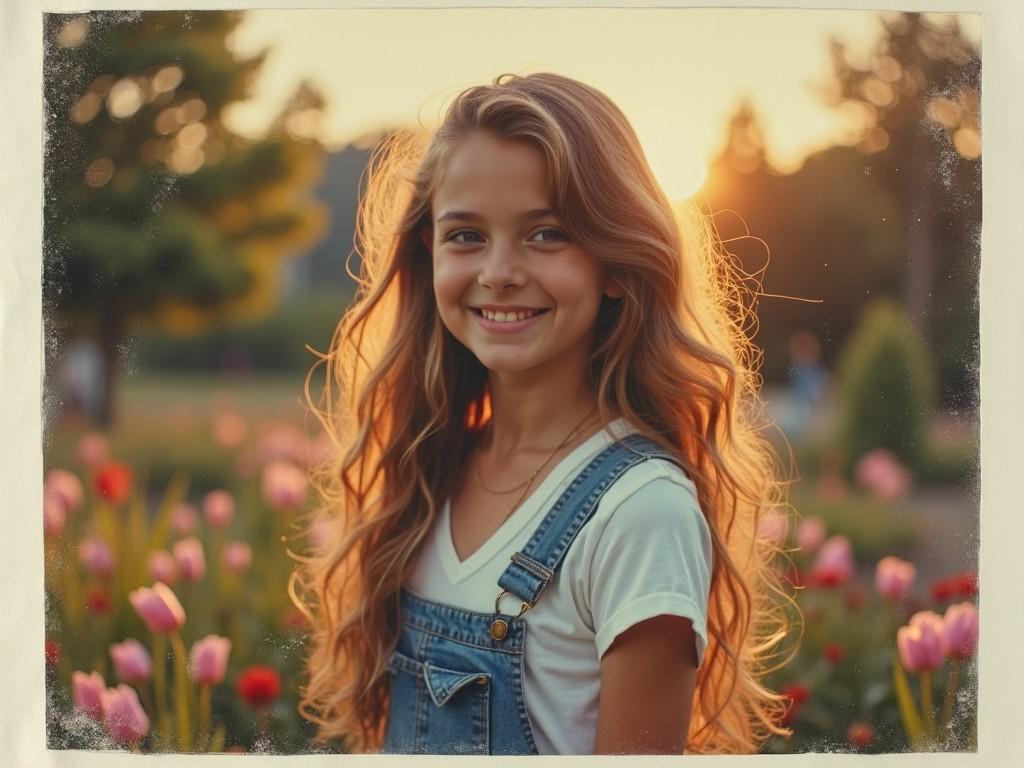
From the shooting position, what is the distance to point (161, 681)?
1224mm

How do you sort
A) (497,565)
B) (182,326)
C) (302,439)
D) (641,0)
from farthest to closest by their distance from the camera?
(302,439) < (182,326) < (641,0) < (497,565)

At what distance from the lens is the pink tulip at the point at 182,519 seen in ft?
4.68

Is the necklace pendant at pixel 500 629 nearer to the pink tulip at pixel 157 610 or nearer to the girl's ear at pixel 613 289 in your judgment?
the girl's ear at pixel 613 289

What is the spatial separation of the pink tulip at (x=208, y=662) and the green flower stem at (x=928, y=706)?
0.80 metres

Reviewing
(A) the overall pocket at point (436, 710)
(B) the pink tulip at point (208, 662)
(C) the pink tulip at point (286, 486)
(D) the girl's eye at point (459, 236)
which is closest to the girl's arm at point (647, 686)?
(A) the overall pocket at point (436, 710)

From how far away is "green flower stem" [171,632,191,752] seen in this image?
3.89 ft

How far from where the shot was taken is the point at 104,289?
1.21 meters

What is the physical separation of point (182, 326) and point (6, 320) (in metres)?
0.37

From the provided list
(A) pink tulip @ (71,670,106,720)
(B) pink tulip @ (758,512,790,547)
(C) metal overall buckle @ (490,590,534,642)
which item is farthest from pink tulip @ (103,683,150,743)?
(B) pink tulip @ (758,512,790,547)

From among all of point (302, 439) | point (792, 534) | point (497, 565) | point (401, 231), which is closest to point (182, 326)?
point (302, 439)

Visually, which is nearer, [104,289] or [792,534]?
[104,289]

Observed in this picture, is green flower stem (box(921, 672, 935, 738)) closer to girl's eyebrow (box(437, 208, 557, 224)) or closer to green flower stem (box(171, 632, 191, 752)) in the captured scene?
girl's eyebrow (box(437, 208, 557, 224))

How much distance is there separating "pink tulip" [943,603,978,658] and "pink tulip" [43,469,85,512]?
101cm

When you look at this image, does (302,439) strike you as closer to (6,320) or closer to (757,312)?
(6,320)
